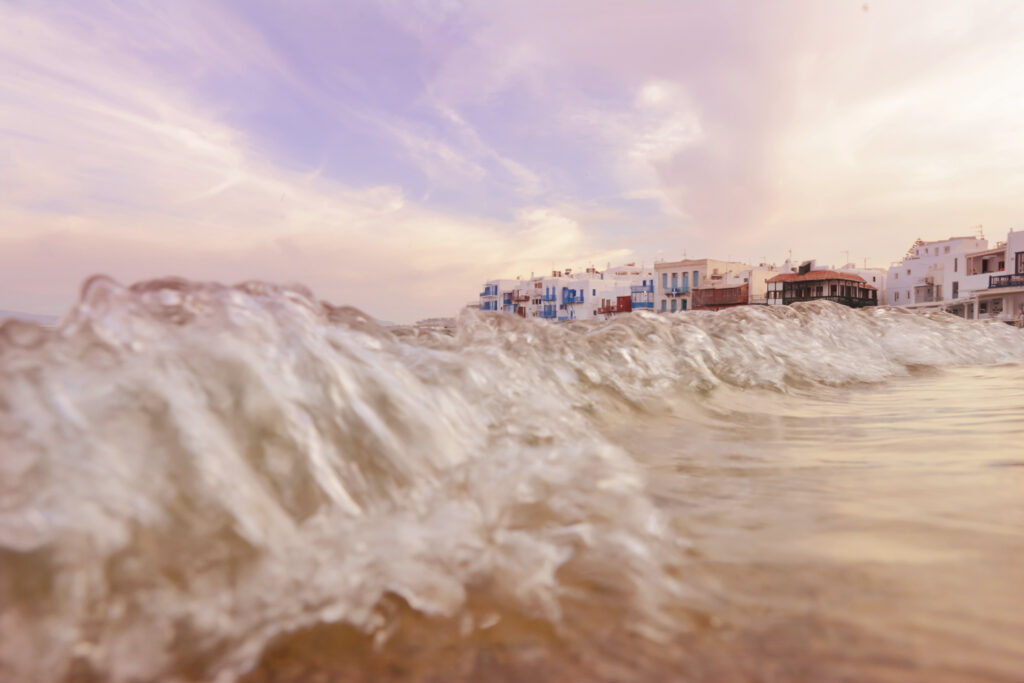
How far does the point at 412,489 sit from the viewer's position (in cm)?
171

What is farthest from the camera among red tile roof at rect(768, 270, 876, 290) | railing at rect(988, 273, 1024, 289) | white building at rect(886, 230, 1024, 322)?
red tile roof at rect(768, 270, 876, 290)

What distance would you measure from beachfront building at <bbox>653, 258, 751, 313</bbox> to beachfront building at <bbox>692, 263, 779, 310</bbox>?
0.99 metres

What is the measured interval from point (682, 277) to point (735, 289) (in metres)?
7.67

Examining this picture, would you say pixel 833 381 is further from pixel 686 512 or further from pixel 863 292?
pixel 863 292

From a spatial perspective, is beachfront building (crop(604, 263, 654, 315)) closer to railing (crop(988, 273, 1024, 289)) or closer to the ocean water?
railing (crop(988, 273, 1024, 289))

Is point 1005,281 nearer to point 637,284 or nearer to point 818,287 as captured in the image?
point 818,287

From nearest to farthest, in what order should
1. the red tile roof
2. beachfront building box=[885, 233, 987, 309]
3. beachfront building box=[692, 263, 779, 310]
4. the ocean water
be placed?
1. the ocean water
2. beachfront building box=[885, 233, 987, 309]
3. the red tile roof
4. beachfront building box=[692, 263, 779, 310]

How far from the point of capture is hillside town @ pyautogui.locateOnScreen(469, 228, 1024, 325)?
41562mm

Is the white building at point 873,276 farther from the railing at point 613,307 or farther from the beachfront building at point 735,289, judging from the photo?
the railing at point 613,307

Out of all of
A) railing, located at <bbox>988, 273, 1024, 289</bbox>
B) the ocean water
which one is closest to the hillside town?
railing, located at <bbox>988, 273, 1024, 289</bbox>

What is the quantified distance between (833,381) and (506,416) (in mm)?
4753

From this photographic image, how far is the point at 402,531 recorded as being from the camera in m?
1.51

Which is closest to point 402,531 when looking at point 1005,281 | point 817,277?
point 1005,281

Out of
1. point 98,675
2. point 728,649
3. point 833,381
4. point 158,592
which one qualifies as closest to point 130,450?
point 158,592
